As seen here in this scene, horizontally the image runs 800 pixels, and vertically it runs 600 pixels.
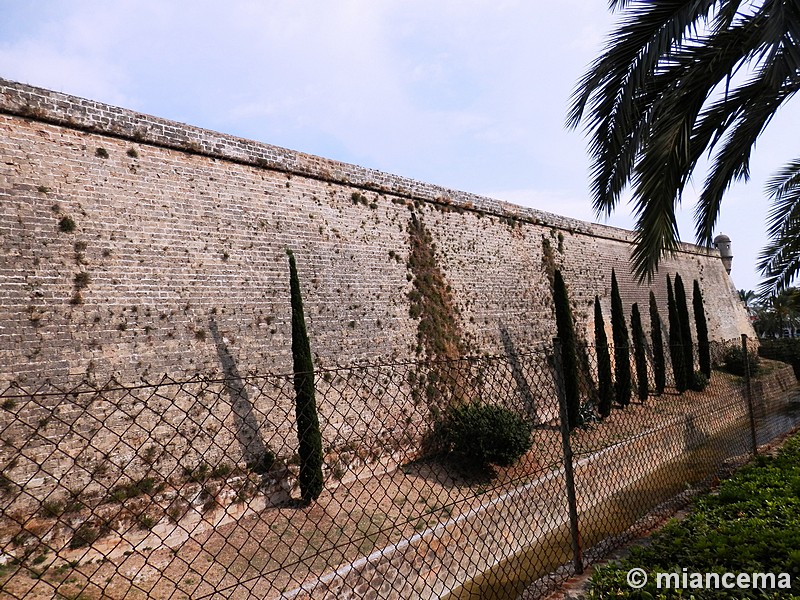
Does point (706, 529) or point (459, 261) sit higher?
point (459, 261)

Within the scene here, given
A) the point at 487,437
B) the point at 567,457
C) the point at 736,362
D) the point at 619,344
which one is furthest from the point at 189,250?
the point at 736,362

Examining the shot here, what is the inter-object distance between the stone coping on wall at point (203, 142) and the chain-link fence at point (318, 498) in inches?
138

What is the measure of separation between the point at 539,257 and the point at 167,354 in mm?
10410

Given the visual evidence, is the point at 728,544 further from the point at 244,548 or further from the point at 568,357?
the point at 568,357

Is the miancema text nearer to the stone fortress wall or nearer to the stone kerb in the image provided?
the stone kerb

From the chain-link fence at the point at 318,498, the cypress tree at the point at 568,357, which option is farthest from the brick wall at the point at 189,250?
the cypress tree at the point at 568,357

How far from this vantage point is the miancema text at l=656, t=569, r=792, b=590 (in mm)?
2732

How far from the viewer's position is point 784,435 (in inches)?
290

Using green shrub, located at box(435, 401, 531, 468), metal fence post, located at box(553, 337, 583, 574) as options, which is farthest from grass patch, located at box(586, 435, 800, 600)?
green shrub, located at box(435, 401, 531, 468)

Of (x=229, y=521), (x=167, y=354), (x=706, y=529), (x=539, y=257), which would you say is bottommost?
(x=229, y=521)

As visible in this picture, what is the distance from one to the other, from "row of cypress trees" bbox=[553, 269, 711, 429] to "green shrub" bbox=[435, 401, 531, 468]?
1370 millimetres

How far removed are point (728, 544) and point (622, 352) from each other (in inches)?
427

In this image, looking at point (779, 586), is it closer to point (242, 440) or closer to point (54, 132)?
point (242, 440)

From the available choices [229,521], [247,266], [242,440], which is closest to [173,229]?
[247,266]
